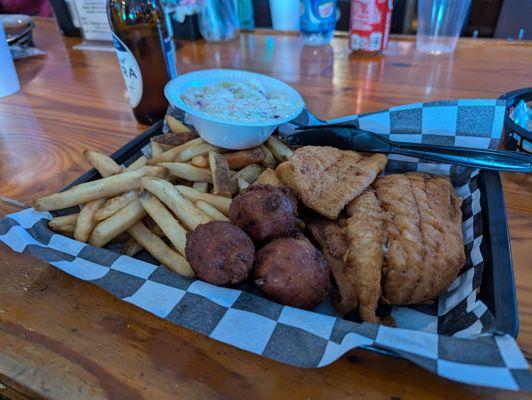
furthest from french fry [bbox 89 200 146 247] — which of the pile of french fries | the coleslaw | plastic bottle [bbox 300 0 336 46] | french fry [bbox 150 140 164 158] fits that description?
plastic bottle [bbox 300 0 336 46]

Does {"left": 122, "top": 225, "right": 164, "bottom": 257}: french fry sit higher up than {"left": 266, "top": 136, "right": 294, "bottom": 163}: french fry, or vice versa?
{"left": 266, "top": 136, "right": 294, "bottom": 163}: french fry

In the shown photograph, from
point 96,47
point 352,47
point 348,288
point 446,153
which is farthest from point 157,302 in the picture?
point 96,47

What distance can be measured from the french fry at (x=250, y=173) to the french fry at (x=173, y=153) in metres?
0.22

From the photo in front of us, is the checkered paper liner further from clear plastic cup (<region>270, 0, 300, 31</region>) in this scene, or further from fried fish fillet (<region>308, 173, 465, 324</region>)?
clear plastic cup (<region>270, 0, 300, 31</region>)

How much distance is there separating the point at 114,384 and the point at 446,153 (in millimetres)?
1211

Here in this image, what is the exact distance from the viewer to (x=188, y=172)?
1.39m

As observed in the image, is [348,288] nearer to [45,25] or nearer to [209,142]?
[209,142]

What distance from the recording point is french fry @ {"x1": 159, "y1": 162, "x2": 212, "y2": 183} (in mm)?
1385

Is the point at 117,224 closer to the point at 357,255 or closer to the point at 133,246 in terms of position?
the point at 133,246

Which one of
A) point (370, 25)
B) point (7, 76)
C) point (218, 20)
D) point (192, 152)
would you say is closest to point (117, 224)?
point (192, 152)

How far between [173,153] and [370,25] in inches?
74.4

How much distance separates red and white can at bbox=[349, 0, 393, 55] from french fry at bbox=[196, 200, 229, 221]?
198 centimetres

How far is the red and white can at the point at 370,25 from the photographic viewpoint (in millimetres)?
2561

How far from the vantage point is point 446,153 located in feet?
4.47
